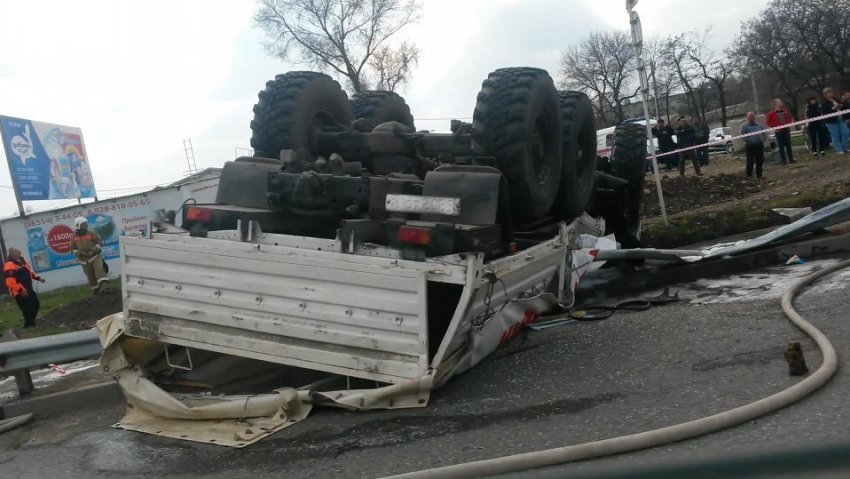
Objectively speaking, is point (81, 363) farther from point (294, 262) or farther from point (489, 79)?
point (489, 79)

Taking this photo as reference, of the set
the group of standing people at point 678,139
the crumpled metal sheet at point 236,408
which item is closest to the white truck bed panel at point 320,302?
the crumpled metal sheet at point 236,408

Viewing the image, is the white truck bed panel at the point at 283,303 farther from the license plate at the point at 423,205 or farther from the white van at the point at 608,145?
the white van at the point at 608,145

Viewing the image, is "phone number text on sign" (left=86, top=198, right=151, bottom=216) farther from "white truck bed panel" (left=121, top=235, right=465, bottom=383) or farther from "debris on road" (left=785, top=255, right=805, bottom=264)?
"debris on road" (left=785, top=255, right=805, bottom=264)

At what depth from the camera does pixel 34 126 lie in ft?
74.0

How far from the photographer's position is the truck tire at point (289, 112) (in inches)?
236

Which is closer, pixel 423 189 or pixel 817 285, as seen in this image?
pixel 423 189

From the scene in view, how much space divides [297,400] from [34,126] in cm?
2096

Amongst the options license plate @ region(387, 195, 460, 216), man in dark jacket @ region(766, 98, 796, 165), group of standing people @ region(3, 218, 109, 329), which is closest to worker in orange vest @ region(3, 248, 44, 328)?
group of standing people @ region(3, 218, 109, 329)

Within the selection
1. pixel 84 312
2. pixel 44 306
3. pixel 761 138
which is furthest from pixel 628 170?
pixel 44 306

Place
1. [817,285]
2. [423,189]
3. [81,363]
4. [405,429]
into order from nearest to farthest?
[405,429], [423,189], [817,285], [81,363]

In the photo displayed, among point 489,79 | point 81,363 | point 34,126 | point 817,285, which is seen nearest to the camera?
point 489,79

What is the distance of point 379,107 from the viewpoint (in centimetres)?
712

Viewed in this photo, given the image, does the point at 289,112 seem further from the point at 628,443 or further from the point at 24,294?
the point at 24,294

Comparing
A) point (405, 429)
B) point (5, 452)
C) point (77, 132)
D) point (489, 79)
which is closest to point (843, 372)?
point (405, 429)
